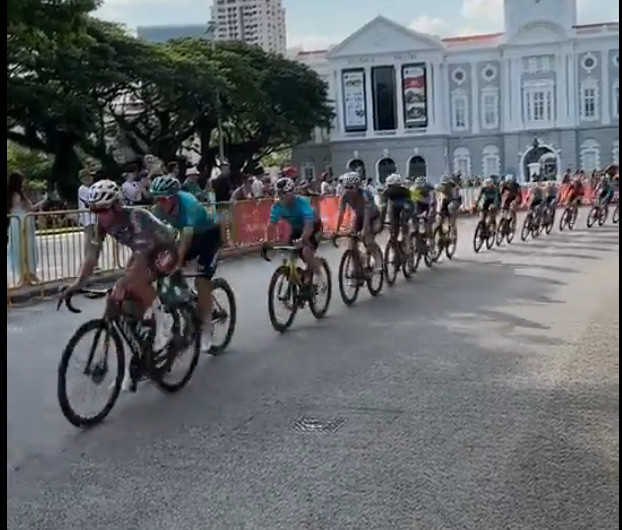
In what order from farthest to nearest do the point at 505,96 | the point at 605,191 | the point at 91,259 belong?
the point at 505,96 → the point at 605,191 → the point at 91,259

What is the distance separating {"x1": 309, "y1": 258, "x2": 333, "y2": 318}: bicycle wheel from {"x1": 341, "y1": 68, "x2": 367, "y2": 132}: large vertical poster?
71.6m

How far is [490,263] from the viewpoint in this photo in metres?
17.8

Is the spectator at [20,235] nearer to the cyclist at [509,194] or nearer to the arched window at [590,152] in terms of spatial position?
the cyclist at [509,194]

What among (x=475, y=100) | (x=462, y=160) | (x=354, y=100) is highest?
(x=354, y=100)

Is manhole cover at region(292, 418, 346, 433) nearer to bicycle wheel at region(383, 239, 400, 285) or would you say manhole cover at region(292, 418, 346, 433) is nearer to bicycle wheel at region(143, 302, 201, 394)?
bicycle wheel at region(143, 302, 201, 394)

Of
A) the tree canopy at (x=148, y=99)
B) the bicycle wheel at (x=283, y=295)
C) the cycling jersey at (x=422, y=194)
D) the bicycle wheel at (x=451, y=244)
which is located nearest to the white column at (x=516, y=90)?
the tree canopy at (x=148, y=99)

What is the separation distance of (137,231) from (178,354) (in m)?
1.21

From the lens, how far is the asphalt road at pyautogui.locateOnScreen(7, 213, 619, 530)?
4.77 meters

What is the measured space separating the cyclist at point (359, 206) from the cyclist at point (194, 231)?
4.01 meters

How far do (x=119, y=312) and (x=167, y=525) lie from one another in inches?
97.0

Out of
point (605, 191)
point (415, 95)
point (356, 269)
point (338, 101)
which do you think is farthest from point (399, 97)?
point (356, 269)

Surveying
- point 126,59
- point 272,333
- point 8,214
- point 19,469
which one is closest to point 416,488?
point 19,469

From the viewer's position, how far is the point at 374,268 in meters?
13.1

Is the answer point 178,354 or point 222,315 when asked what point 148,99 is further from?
point 178,354
